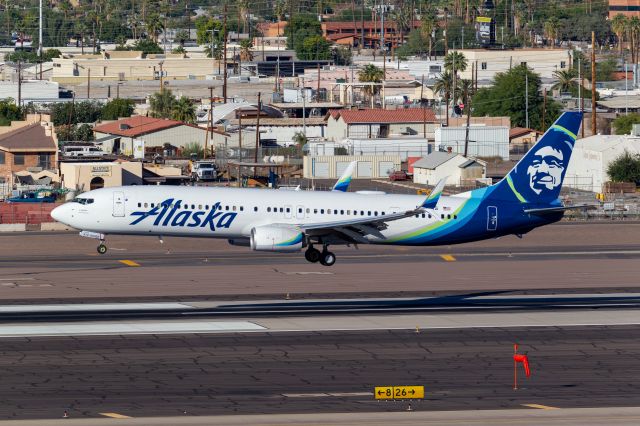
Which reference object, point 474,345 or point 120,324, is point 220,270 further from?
point 474,345

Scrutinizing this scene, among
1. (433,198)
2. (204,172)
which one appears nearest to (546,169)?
(433,198)

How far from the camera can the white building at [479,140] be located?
451ft

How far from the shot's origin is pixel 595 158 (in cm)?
10988

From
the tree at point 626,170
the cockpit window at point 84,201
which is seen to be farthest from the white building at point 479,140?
the cockpit window at point 84,201

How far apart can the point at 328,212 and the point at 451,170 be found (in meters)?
58.0

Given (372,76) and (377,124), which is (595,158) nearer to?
(377,124)

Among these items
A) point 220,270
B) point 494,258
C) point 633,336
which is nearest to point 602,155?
point 494,258

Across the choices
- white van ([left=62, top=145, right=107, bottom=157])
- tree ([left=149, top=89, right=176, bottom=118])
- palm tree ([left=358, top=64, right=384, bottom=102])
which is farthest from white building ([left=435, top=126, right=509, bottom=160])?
palm tree ([left=358, top=64, right=384, bottom=102])

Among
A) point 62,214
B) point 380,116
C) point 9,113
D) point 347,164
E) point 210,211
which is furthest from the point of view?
point 9,113

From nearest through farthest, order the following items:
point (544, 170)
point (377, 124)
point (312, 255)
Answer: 1. point (312, 255)
2. point (544, 170)
3. point (377, 124)

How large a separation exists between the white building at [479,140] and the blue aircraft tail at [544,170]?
75.0m

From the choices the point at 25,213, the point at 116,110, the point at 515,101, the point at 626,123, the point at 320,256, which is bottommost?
the point at 25,213

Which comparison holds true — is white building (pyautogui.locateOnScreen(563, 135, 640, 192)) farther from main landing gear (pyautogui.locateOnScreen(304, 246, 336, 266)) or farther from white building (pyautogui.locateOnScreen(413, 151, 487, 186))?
main landing gear (pyautogui.locateOnScreen(304, 246, 336, 266))

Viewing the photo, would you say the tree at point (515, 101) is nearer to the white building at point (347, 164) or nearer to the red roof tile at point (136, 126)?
the red roof tile at point (136, 126)
